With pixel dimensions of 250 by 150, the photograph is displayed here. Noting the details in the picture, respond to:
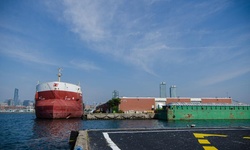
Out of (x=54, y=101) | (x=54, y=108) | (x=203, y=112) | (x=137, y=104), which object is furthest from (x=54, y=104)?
(x=203, y=112)

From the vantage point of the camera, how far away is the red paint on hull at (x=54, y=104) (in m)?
45.0

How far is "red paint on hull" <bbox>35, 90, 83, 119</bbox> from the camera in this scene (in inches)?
1770

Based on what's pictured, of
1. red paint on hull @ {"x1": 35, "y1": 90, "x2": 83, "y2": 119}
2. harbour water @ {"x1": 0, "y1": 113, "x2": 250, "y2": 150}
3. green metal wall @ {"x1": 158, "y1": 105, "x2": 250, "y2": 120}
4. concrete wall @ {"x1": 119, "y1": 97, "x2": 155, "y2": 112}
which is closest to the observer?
harbour water @ {"x1": 0, "y1": 113, "x2": 250, "y2": 150}

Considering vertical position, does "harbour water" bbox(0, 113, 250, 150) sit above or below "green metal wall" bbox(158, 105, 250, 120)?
below

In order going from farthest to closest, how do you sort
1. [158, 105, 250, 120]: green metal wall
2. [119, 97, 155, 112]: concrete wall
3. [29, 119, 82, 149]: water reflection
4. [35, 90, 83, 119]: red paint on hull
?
[119, 97, 155, 112]: concrete wall → [158, 105, 250, 120]: green metal wall → [35, 90, 83, 119]: red paint on hull → [29, 119, 82, 149]: water reflection

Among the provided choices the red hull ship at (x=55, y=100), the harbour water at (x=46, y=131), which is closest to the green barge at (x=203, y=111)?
the harbour water at (x=46, y=131)

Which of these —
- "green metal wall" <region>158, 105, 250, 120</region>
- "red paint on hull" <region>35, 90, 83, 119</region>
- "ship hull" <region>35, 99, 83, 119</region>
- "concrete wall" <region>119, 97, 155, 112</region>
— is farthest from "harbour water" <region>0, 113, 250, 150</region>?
"concrete wall" <region>119, 97, 155, 112</region>

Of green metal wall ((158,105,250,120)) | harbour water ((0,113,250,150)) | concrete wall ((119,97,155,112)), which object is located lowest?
harbour water ((0,113,250,150))

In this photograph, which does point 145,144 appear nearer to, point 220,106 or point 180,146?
point 180,146

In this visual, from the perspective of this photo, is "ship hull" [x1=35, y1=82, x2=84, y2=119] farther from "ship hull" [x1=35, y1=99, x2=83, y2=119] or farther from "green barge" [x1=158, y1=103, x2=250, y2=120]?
"green barge" [x1=158, y1=103, x2=250, y2=120]

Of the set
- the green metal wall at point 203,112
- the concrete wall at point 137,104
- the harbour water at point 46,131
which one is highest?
the concrete wall at point 137,104

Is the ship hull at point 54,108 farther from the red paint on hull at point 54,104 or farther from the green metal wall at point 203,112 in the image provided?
the green metal wall at point 203,112

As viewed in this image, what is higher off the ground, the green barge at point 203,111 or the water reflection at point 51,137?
the green barge at point 203,111

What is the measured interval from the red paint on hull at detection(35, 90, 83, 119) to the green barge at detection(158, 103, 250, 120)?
83.9 ft
